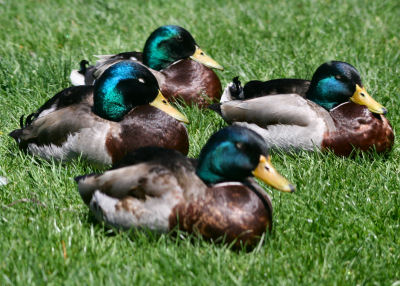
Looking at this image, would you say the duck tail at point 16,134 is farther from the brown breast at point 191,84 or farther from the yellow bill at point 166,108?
the brown breast at point 191,84

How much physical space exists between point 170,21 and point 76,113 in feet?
11.7

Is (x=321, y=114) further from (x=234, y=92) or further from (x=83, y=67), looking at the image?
(x=83, y=67)

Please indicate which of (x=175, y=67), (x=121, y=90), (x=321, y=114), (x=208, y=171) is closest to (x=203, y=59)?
(x=175, y=67)

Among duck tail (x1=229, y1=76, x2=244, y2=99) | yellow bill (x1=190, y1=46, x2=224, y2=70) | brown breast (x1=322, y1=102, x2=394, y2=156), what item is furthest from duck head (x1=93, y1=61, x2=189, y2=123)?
yellow bill (x1=190, y1=46, x2=224, y2=70)

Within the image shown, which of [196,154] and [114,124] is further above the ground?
[114,124]

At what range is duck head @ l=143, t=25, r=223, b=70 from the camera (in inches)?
241

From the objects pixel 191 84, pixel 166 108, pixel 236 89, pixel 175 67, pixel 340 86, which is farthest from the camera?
pixel 175 67

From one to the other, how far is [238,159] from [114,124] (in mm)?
1307

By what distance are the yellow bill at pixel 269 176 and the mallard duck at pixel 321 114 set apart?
4.57 ft

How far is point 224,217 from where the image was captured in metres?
3.43

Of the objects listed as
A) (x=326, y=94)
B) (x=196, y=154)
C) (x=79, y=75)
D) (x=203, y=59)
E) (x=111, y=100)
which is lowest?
(x=196, y=154)

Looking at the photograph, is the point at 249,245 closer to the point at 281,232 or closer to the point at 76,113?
the point at 281,232

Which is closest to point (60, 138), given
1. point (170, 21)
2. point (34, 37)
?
point (34, 37)

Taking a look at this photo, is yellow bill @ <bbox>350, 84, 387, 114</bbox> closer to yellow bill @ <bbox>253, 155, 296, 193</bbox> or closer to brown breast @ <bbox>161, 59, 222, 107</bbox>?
brown breast @ <bbox>161, 59, 222, 107</bbox>
